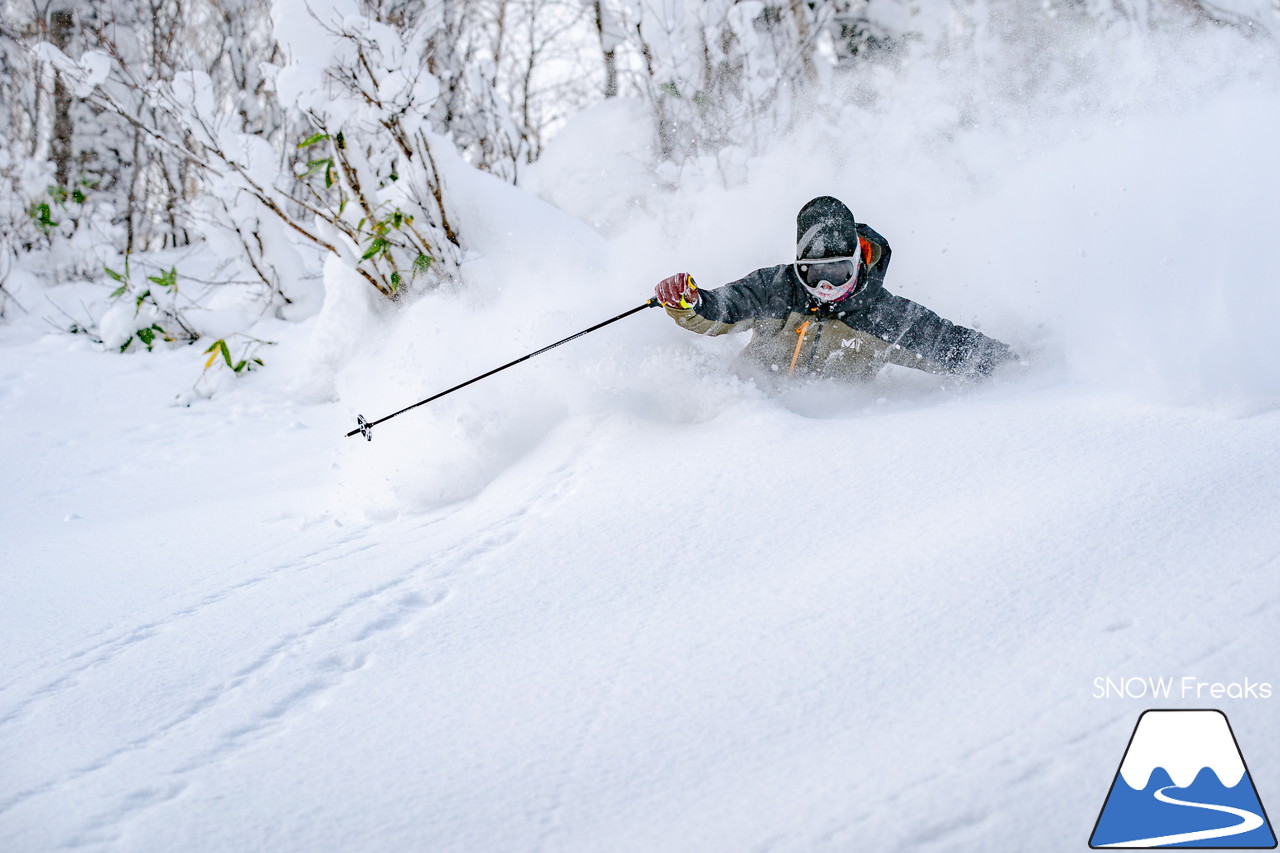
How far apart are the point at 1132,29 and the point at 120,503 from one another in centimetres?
765

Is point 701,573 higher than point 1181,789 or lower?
higher

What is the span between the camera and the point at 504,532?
7.05 feet

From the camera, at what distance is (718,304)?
2809 mm

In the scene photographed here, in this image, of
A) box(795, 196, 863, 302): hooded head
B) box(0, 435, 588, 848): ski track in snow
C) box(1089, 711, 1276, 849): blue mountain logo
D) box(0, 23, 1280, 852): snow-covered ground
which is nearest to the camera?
box(1089, 711, 1276, 849): blue mountain logo

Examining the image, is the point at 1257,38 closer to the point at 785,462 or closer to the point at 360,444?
the point at 785,462

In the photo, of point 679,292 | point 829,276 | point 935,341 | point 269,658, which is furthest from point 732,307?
point 269,658

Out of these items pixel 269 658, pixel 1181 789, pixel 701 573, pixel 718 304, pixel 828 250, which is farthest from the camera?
pixel 718 304

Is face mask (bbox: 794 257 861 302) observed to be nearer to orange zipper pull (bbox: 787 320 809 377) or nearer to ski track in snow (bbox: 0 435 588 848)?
orange zipper pull (bbox: 787 320 809 377)

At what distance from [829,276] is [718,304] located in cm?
40

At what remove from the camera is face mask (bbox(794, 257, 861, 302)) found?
272 centimetres

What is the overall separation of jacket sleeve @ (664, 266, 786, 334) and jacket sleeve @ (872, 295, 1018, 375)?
42cm

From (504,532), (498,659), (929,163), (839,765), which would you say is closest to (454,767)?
(498,659)

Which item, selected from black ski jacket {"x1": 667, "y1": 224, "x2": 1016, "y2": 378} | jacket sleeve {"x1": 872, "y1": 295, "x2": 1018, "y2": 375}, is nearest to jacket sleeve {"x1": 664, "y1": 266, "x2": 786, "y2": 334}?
black ski jacket {"x1": 667, "y1": 224, "x2": 1016, "y2": 378}

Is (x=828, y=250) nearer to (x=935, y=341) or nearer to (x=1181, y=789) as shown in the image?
(x=935, y=341)
